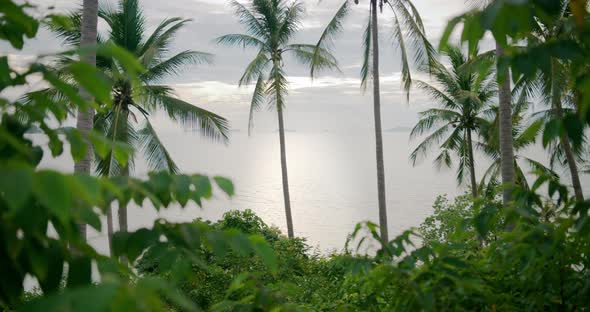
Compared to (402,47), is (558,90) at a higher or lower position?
lower

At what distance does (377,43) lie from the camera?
45.9 ft

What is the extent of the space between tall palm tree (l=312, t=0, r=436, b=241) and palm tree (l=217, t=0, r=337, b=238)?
2428 millimetres

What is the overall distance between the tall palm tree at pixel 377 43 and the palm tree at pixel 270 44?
2428 millimetres

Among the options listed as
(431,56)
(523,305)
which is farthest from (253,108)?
(523,305)

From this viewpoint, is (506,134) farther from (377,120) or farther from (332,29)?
(332,29)

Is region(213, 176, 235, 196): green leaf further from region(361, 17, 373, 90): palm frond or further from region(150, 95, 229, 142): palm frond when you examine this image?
region(361, 17, 373, 90): palm frond

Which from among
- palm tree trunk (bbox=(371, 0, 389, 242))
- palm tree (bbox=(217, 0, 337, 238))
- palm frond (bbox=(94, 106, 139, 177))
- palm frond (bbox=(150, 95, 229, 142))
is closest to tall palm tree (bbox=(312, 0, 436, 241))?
palm tree trunk (bbox=(371, 0, 389, 242))

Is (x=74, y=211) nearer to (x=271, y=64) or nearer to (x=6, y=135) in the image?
(x=6, y=135)

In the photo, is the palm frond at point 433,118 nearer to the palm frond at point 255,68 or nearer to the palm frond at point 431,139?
the palm frond at point 431,139

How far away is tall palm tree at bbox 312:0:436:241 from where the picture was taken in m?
13.6

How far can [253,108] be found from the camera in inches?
672

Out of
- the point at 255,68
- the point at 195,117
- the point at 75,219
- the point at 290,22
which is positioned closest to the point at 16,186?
the point at 75,219

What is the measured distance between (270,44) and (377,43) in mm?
4329

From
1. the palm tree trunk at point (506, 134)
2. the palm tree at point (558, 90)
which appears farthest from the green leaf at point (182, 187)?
the palm tree trunk at point (506, 134)
